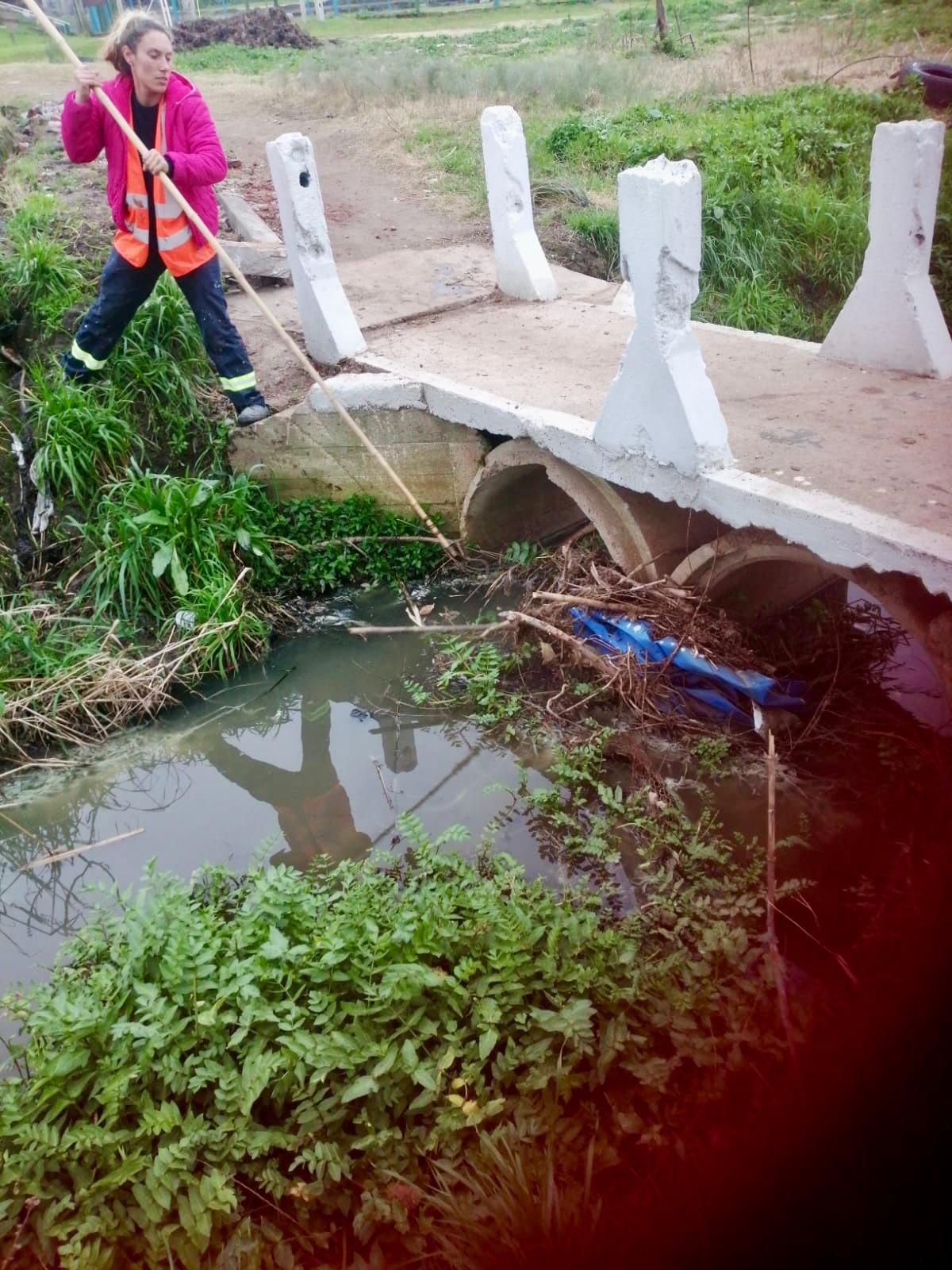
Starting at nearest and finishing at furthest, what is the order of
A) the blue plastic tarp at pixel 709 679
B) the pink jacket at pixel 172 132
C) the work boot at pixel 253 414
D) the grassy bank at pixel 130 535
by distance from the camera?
the blue plastic tarp at pixel 709 679, the pink jacket at pixel 172 132, the grassy bank at pixel 130 535, the work boot at pixel 253 414

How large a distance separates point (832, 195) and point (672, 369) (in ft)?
15.9

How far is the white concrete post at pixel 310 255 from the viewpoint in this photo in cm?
580

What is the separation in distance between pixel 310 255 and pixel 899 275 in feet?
11.2

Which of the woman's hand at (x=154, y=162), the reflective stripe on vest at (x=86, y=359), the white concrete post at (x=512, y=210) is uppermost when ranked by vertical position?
the woman's hand at (x=154, y=162)

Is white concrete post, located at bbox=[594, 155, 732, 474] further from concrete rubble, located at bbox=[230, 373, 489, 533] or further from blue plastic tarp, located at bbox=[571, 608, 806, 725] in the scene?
concrete rubble, located at bbox=[230, 373, 489, 533]

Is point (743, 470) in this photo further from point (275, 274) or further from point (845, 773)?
point (275, 274)

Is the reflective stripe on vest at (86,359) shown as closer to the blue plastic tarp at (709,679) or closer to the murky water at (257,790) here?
the murky water at (257,790)

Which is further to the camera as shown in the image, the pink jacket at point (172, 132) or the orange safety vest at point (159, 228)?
the orange safety vest at point (159, 228)

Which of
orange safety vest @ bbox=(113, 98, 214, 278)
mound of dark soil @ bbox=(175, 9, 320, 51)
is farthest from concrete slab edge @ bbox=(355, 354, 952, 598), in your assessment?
mound of dark soil @ bbox=(175, 9, 320, 51)

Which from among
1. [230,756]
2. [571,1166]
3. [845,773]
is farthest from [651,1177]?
[230,756]

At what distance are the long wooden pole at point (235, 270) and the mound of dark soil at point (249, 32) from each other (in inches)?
164

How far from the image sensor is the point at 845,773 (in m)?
4.34

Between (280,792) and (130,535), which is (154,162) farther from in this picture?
(280,792)

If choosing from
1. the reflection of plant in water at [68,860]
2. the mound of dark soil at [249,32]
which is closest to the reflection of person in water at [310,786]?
the reflection of plant in water at [68,860]
